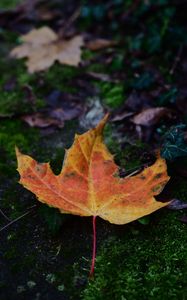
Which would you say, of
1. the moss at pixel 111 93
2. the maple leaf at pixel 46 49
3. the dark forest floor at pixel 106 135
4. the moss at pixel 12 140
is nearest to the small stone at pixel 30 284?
the dark forest floor at pixel 106 135

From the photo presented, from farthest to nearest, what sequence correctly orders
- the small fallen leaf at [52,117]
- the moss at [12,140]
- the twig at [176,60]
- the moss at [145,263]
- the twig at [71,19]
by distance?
the twig at [71,19]
the twig at [176,60]
the small fallen leaf at [52,117]
the moss at [12,140]
the moss at [145,263]

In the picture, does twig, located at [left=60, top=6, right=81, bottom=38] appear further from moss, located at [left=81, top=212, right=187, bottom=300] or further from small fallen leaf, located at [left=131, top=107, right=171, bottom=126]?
moss, located at [left=81, top=212, right=187, bottom=300]

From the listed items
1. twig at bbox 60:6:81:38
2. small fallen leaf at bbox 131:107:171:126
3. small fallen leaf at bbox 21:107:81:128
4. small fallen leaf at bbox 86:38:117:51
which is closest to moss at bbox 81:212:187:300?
small fallen leaf at bbox 131:107:171:126

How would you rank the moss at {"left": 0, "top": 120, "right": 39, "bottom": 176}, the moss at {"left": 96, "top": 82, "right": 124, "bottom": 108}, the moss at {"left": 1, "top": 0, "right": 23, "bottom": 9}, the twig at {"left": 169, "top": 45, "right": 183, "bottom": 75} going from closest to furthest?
the moss at {"left": 0, "top": 120, "right": 39, "bottom": 176} < the moss at {"left": 96, "top": 82, "right": 124, "bottom": 108} < the twig at {"left": 169, "top": 45, "right": 183, "bottom": 75} < the moss at {"left": 1, "top": 0, "right": 23, "bottom": 9}

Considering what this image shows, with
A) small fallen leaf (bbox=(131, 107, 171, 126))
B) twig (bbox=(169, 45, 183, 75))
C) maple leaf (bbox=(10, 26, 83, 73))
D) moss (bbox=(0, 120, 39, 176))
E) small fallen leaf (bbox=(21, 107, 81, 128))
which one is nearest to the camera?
moss (bbox=(0, 120, 39, 176))

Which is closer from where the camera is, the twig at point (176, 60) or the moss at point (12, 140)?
the moss at point (12, 140)

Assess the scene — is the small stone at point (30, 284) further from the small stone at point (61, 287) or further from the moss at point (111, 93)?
the moss at point (111, 93)
